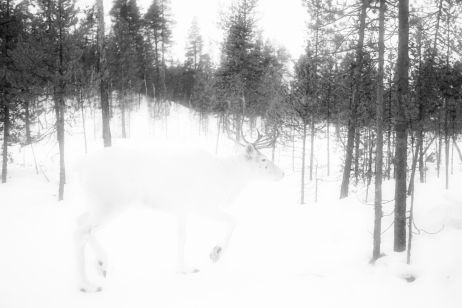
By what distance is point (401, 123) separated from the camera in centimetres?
686

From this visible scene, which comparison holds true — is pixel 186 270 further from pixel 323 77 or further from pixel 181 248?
pixel 323 77

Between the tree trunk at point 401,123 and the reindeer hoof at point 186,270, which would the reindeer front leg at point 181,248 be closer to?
the reindeer hoof at point 186,270

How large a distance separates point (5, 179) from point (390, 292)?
20.2 metres

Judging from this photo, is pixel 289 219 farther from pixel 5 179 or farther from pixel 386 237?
pixel 5 179

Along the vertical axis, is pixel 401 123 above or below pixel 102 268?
above

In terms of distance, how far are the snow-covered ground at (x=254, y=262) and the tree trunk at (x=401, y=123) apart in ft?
1.52

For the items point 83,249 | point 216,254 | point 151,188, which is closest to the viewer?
point 83,249

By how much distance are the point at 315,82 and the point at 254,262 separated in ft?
34.7

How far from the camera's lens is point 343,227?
9.21 metres

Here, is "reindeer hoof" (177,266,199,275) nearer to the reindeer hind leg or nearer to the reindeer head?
the reindeer hind leg

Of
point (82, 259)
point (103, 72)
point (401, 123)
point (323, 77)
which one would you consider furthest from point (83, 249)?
point (323, 77)

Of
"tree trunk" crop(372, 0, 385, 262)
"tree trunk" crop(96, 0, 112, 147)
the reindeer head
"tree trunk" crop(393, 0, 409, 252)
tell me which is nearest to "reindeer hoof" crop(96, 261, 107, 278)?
the reindeer head

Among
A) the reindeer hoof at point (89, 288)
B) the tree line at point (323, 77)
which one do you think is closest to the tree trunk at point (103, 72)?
the tree line at point (323, 77)

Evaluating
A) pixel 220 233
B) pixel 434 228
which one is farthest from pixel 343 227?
pixel 220 233
